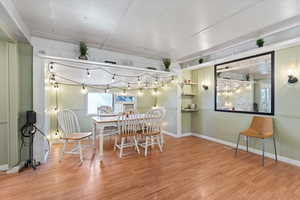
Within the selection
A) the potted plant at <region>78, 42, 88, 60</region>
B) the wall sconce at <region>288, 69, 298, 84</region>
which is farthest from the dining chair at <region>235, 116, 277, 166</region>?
the potted plant at <region>78, 42, 88, 60</region>

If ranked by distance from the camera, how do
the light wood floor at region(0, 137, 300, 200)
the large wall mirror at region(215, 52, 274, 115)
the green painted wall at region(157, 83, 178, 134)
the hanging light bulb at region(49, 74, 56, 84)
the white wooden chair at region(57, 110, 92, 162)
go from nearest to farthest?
the light wood floor at region(0, 137, 300, 200), the white wooden chair at region(57, 110, 92, 162), the large wall mirror at region(215, 52, 274, 115), the hanging light bulb at region(49, 74, 56, 84), the green painted wall at region(157, 83, 178, 134)

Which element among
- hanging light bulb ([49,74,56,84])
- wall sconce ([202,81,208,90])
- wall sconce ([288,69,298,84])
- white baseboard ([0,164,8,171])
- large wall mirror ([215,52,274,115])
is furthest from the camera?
wall sconce ([202,81,208,90])

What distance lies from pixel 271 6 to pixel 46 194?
3777 millimetres

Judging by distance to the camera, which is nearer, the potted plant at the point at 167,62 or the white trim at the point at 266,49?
the white trim at the point at 266,49

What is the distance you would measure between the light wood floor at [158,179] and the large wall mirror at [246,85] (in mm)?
1133

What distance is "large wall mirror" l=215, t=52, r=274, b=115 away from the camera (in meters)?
3.01

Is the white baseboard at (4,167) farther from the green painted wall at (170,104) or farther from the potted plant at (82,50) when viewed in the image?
the green painted wall at (170,104)

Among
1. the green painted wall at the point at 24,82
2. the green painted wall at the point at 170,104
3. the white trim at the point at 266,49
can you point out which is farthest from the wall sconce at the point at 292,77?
the green painted wall at the point at 24,82

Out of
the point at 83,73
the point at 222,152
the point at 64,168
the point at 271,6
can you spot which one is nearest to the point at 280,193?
the point at 222,152

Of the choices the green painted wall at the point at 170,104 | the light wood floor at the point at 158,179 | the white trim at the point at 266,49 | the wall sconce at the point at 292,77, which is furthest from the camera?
the green painted wall at the point at 170,104

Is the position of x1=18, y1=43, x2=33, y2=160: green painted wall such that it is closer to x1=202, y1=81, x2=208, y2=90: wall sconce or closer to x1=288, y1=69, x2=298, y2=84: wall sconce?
x1=202, y1=81, x2=208, y2=90: wall sconce

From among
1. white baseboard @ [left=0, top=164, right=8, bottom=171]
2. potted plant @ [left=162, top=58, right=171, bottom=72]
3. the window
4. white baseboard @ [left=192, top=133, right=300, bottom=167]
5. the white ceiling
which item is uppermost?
the white ceiling

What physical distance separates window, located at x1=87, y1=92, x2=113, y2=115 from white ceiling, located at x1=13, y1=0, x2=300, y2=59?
1.88m

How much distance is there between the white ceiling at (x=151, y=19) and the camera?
1.85 m
